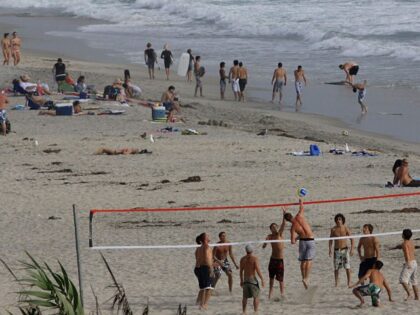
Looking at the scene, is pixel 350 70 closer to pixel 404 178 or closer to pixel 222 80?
pixel 222 80

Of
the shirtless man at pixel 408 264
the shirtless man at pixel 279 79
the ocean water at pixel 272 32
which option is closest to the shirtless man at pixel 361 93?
the shirtless man at pixel 279 79

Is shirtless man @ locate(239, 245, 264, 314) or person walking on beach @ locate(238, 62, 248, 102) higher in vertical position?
person walking on beach @ locate(238, 62, 248, 102)

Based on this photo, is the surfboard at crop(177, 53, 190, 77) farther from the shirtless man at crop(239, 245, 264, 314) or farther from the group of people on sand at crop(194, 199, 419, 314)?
the shirtless man at crop(239, 245, 264, 314)

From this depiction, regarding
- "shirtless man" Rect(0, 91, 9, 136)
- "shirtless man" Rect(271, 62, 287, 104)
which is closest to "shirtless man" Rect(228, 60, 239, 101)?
"shirtless man" Rect(271, 62, 287, 104)

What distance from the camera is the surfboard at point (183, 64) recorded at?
3391 cm

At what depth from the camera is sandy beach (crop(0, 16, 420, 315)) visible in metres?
14.3

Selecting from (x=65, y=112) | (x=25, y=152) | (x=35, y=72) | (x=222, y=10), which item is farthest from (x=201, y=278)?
(x=222, y=10)

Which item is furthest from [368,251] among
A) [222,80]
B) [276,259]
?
[222,80]

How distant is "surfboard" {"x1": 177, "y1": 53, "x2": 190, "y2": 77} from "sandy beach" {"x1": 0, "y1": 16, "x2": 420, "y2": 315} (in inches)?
158

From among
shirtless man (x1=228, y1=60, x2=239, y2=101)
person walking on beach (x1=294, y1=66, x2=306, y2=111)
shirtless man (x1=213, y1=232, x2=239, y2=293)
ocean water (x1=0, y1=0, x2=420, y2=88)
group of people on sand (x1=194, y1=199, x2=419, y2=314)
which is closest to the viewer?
group of people on sand (x1=194, y1=199, x2=419, y2=314)

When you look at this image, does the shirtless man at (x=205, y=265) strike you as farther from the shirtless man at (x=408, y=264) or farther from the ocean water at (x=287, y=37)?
the ocean water at (x=287, y=37)

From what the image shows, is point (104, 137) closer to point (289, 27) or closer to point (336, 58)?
point (336, 58)

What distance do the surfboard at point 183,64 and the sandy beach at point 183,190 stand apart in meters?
4.02

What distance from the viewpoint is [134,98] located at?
98.3 feet
